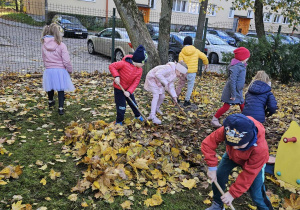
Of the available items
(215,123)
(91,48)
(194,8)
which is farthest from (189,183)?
(194,8)

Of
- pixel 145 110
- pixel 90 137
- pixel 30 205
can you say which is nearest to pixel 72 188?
pixel 30 205

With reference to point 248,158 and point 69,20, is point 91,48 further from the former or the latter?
point 248,158

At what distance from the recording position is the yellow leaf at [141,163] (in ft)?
10.6

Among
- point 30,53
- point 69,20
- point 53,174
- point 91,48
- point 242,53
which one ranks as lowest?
point 53,174

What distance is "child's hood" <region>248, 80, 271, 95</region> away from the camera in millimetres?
3746

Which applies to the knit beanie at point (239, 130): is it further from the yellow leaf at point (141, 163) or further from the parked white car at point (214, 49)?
the parked white car at point (214, 49)

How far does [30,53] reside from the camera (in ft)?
36.5

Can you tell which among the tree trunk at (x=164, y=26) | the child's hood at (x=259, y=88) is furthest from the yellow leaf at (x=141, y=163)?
the tree trunk at (x=164, y=26)

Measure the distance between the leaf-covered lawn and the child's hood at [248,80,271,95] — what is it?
3.68ft

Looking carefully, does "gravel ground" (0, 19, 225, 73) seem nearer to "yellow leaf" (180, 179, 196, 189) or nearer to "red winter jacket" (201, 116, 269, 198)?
"yellow leaf" (180, 179, 196, 189)

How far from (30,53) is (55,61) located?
24.1ft

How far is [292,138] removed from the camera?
3.09 meters

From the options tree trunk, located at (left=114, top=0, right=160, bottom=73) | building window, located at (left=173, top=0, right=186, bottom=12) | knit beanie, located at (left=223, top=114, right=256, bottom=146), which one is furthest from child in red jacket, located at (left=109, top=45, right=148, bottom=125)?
building window, located at (left=173, top=0, right=186, bottom=12)

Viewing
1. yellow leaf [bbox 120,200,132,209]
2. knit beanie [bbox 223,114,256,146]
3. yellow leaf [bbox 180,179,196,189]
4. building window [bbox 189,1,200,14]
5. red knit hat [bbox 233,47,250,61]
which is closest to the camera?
knit beanie [bbox 223,114,256,146]
